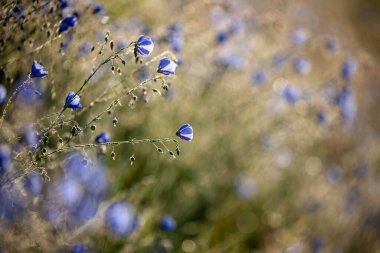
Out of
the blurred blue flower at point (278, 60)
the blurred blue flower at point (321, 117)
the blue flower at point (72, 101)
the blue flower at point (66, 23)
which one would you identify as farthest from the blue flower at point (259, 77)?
the blue flower at point (72, 101)

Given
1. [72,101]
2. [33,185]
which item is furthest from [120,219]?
[72,101]

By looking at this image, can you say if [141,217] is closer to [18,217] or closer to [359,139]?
[18,217]

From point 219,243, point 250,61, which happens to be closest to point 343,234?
point 219,243

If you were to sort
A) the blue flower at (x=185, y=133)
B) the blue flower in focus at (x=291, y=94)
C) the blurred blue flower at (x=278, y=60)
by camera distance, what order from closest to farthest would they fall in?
the blue flower at (x=185, y=133) → the blue flower in focus at (x=291, y=94) → the blurred blue flower at (x=278, y=60)

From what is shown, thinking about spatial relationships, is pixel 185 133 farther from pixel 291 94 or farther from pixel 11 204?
pixel 291 94

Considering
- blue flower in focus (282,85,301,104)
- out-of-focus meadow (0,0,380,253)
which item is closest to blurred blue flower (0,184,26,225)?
out-of-focus meadow (0,0,380,253)

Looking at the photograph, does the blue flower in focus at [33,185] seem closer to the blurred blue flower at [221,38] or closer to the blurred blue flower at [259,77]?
the blurred blue flower at [221,38]
